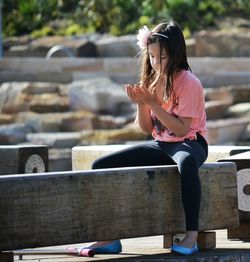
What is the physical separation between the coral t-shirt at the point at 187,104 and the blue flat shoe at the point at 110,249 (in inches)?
26.7

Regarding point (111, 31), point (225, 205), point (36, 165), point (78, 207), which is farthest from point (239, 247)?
point (111, 31)

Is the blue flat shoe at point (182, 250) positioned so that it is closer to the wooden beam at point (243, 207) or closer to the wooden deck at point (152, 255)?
the wooden deck at point (152, 255)

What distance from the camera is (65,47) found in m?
29.5

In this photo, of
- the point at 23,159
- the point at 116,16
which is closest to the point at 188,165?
the point at 23,159

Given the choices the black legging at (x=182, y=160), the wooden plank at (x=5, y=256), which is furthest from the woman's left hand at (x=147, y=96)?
the wooden plank at (x=5, y=256)

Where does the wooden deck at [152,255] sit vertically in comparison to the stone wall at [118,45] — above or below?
below

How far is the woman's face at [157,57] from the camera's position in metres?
6.93

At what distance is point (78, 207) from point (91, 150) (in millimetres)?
2673

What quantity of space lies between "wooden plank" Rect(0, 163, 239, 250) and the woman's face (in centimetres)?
59

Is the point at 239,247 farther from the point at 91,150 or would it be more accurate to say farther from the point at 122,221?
the point at 91,150

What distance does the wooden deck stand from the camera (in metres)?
6.66

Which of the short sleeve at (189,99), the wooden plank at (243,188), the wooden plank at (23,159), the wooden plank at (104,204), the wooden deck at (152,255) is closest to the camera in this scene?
the wooden plank at (104,204)

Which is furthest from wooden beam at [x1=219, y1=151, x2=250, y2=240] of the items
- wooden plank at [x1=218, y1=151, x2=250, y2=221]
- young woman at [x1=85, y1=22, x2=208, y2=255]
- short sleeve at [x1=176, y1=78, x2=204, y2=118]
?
short sleeve at [x1=176, y1=78, x2=204, y2=118]

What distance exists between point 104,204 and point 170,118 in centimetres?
66
